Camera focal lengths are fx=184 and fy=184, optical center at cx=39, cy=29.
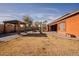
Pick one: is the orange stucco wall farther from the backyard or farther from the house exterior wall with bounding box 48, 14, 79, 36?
the backyard

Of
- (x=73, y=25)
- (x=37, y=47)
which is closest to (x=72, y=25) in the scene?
(x=73, y=25)

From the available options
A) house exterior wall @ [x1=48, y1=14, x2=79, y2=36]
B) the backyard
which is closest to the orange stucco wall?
house exterior wall @ [x1=48, y1=14, x2=79, y2=36]

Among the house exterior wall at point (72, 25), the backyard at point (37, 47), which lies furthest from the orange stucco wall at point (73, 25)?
the backyard at point (37, 47)

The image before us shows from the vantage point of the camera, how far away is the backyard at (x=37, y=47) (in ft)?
18.7

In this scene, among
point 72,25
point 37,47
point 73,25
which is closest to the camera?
point 37,47

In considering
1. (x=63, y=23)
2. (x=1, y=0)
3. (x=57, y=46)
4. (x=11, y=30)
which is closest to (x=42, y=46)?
(x=57, y=46)

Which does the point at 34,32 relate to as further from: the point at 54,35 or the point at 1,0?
the point at 1,0

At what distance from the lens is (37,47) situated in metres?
5.91

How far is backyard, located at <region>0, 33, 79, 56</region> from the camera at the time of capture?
5688 mm

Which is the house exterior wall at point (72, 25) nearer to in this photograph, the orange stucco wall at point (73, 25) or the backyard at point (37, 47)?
the orange stucco wall at point (73, 25)

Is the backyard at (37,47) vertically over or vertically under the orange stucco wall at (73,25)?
under

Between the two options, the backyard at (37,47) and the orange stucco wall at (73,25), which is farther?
the orange stucco wall at (73,25)

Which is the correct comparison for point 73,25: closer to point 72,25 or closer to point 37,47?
point 72,25

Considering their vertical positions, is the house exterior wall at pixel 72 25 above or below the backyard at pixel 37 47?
above
